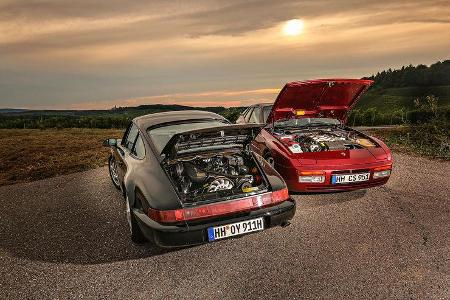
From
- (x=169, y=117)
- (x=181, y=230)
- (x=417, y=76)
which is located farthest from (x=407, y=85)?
(x=181, y=230)

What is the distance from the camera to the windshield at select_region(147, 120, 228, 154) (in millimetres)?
4659

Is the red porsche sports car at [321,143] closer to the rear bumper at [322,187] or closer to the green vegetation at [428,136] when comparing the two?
the rear bumper at [322,187]

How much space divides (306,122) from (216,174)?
10.9ft

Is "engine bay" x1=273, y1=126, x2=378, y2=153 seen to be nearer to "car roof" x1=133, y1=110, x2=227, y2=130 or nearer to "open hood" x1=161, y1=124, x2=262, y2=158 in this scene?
"car roof" x1=133, y1=110, x2=227, y2=130

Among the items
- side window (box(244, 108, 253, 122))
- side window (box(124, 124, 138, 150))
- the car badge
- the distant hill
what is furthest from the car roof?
the distant hill

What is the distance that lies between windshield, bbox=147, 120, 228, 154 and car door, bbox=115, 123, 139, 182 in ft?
1.33

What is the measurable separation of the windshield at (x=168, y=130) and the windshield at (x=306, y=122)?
2094 mm

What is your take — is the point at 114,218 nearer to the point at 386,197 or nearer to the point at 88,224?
the point at 88,224

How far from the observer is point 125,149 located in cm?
543

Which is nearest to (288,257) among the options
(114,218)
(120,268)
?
(120,268)

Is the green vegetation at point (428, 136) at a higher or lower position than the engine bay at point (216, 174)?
lower

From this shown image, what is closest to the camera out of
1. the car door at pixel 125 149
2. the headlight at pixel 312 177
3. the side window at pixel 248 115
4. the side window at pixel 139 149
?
the side window at pixel 139 149

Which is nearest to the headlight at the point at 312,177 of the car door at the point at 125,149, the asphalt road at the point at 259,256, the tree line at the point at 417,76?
the asphalt road at the point at 259,256

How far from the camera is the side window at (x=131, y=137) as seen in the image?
5225 millimetres
